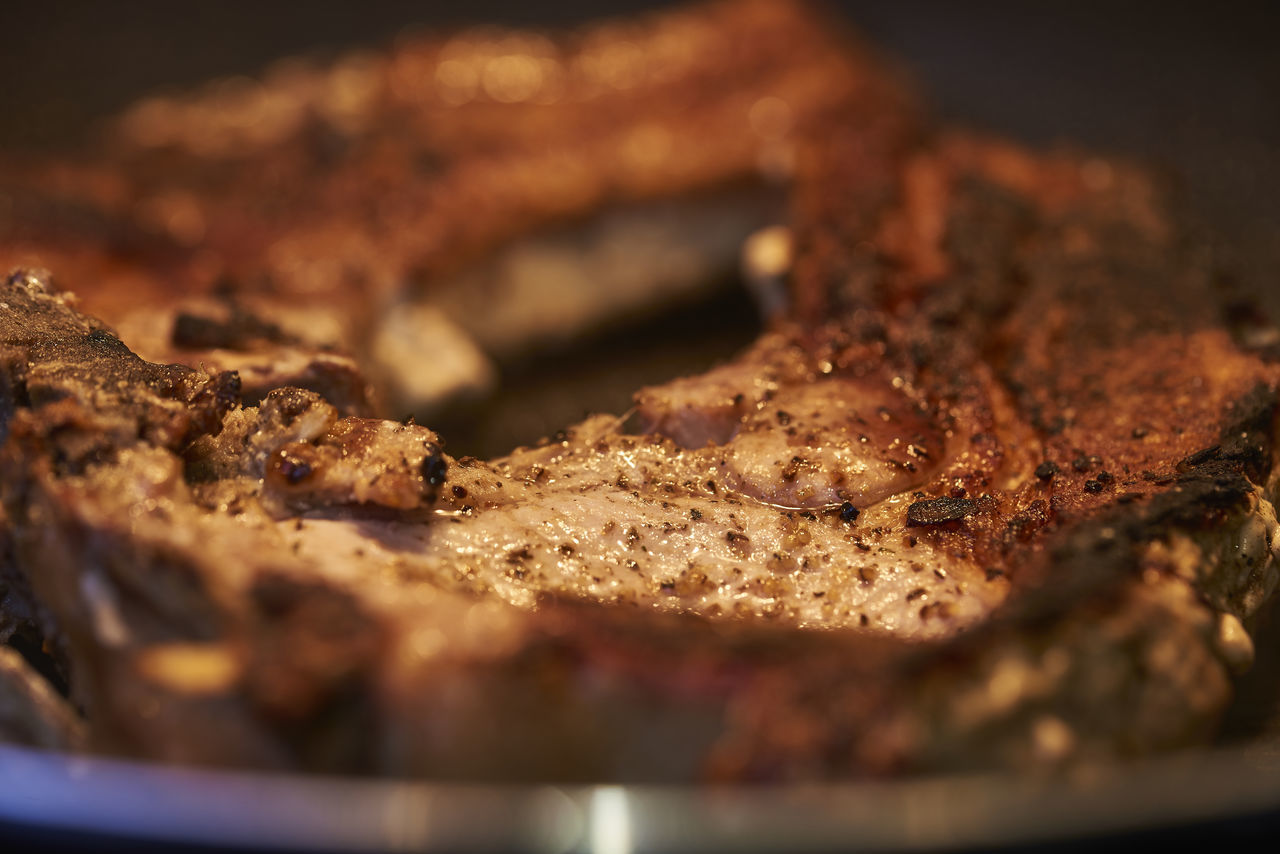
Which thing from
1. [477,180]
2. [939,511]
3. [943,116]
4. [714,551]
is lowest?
[714,551]

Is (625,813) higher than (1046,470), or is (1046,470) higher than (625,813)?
(1046,470)

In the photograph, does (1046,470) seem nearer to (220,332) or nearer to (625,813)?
(625,813)

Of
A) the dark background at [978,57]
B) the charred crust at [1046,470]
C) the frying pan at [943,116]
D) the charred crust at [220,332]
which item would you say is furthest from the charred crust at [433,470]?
the dark background at [978,57]

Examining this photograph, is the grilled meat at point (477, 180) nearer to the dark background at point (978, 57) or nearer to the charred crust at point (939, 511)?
the dark background at point (978, 57)

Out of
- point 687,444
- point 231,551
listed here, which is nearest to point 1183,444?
point 687,444

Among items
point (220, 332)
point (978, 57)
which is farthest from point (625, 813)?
point (978, 57)

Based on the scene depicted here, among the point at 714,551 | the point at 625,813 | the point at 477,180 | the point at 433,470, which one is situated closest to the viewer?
the point at 625,813

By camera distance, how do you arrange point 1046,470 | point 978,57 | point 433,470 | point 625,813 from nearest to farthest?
1. point 625,813
2. point 433,470
3. point 1046,470
4. point 978,57

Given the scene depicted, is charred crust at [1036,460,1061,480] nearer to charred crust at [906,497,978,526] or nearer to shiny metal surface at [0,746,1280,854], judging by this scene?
charred crust at [906,497,978,526]
